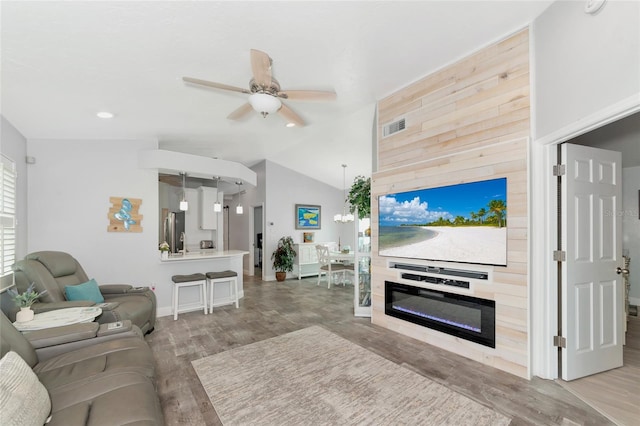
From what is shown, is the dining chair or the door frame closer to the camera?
the door frame

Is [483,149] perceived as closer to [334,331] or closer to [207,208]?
[334,331]

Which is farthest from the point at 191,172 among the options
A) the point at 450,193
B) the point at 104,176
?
the point at 450,193

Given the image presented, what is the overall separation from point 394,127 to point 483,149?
1253 millimetres

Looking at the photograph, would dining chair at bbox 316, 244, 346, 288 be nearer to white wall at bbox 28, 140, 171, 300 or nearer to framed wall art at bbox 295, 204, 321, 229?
framed wall art at bbox 295, 204, 321, 229

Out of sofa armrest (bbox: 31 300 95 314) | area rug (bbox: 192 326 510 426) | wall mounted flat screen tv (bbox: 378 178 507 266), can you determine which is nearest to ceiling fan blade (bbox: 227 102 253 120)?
wall mounted flat screen tv (bbox: 378 178 507 266)

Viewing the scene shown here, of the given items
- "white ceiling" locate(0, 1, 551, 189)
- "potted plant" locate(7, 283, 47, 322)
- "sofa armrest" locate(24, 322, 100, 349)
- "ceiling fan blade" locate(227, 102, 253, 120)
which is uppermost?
"white ceiling" locate(0, 1, 551, 189)

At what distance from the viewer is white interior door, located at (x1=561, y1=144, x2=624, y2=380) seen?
2520 mm

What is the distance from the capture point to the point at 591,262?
261 centimetres

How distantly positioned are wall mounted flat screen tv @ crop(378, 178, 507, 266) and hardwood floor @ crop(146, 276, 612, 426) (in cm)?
102

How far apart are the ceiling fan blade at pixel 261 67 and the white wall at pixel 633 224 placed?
218 inches

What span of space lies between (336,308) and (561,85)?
408 centimetres

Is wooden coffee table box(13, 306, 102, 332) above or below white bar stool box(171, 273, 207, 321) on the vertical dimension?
above

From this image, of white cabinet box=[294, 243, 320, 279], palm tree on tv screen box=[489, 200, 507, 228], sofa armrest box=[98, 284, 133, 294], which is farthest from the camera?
white cabinet box=[294, 243, 320, 279]

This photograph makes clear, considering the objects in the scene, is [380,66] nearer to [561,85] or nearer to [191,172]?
[561,85]
